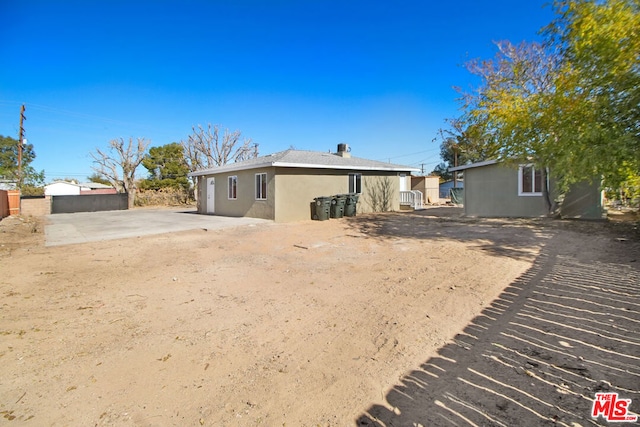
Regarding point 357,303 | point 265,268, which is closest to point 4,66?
point 265,268

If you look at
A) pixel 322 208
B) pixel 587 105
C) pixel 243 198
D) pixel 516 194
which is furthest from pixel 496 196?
pixel 243 198

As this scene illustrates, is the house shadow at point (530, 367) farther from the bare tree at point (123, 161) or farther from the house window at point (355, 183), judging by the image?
the bare tree at point (123, 161)

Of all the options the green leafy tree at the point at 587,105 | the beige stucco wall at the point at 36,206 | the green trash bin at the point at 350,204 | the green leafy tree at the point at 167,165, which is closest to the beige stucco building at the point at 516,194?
the green leafy tree at the point at 587,105

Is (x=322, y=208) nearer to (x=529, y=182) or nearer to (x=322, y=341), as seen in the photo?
(x=529, y=182)

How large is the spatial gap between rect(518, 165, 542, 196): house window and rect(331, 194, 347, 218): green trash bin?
25.0 ft

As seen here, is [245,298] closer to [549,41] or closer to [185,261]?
[185,261]

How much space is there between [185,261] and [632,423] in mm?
6684

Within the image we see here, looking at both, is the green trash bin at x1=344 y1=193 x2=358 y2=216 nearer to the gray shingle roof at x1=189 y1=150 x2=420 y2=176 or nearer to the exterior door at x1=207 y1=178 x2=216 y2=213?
the gray shingle roof at x1=189 y1=150 x2=420 y2=176

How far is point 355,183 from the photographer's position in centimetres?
1634

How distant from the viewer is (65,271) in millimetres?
5742

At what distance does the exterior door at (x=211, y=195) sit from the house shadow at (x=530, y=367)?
17.1m

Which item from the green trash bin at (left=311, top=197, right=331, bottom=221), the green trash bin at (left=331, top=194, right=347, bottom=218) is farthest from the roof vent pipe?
the green trash bin at (left=311, top=197, right=331, bottom=221)

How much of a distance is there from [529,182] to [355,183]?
7.75 metres

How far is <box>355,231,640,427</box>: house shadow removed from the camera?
1.97m
